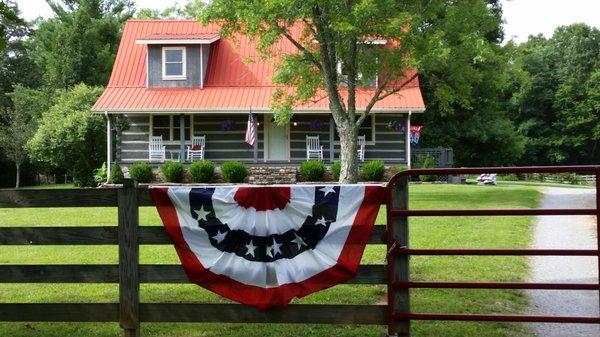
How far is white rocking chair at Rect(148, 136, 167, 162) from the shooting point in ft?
95.3

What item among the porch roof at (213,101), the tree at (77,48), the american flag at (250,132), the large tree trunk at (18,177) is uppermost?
the tree at (77,48)

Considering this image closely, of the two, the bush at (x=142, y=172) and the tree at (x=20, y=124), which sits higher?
the tree at (x=20, y=124)

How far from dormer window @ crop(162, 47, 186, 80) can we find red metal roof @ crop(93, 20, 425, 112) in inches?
24.0

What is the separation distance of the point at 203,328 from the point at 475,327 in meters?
2.59

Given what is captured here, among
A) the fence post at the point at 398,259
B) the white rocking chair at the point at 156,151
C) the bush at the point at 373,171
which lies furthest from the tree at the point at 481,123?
the fence post at the point at 398,259

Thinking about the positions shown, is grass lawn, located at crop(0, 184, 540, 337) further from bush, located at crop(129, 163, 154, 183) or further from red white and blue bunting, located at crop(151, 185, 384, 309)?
bush, located at crop(129, 163, 154, 183)

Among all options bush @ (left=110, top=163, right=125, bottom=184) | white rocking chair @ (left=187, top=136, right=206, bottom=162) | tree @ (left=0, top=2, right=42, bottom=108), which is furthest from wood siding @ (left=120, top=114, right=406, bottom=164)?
tree @ (left=0, top=2, right=42, bottom=108)

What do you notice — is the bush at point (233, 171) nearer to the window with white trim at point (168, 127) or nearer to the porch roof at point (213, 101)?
the porch roof at point (213, 101)

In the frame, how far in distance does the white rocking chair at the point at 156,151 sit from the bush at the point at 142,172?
4.58 feet

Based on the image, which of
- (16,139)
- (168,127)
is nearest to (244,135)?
(168,127)

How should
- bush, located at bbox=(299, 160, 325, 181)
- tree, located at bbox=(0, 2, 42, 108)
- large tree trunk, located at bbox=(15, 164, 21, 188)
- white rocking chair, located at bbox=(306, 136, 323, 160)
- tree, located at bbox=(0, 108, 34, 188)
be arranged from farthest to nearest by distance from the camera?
tree, located at bbox=(0, 2, 42, 108) → large tree trunk, located at bbox=(15, 164, 21, 188) → tree, located at bbox=(0, 108, 34, 188) → white rocking chair, located at bbox=(306, 136, 323, 160) → bush, located at bbox=(299, 160, 325, 181)

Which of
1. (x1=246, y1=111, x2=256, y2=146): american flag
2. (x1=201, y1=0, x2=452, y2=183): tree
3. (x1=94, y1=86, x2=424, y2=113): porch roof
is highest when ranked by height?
(x1=201, y1=0, x2=452, y2=183): tree

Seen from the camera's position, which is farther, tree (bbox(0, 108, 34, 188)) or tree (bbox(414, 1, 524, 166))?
tree (bbox(0, 108, 34, 188))

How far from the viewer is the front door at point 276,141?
30531 mm
